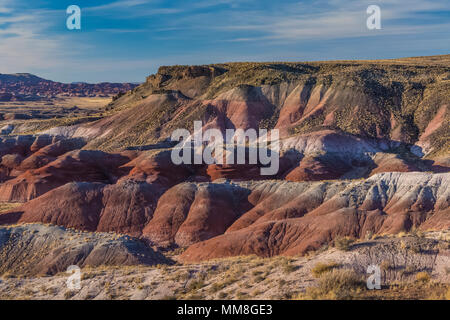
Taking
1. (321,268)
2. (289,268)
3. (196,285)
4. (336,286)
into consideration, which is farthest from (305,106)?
(336,286)

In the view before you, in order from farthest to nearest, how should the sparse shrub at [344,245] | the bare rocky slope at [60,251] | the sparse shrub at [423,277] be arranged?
the bare rocky slope at [60,251], the sparse shrub at [344,245], the sparse shrub at [423,277]

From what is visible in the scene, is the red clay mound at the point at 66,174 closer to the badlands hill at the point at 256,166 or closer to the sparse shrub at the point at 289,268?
the badlands hill at the point at 256,166

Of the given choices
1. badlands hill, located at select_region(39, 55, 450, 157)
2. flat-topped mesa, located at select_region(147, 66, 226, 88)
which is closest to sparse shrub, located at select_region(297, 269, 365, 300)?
badlands hill, located at select_region(39, 55, 450, 157)

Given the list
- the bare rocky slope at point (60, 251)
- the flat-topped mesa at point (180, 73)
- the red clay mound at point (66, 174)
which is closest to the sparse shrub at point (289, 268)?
the bare rocky slope at point (60, 251)

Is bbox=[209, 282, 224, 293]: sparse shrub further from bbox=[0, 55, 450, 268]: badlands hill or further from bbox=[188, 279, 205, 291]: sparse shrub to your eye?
bbox=[0, 55, 450, 268]: badlands hill

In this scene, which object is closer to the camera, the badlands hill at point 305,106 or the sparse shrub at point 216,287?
the sparse shrub at point 216,287

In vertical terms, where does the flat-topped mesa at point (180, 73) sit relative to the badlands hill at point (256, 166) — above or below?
above

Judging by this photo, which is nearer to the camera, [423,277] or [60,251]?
[423,277]

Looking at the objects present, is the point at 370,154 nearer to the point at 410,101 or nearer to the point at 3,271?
the point at 410,101

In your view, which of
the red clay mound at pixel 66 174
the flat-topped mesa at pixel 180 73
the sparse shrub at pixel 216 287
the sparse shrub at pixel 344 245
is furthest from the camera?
the flat-topped mesa at pixel 180 73

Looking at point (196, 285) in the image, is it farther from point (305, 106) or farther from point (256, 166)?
point (305, 106)
